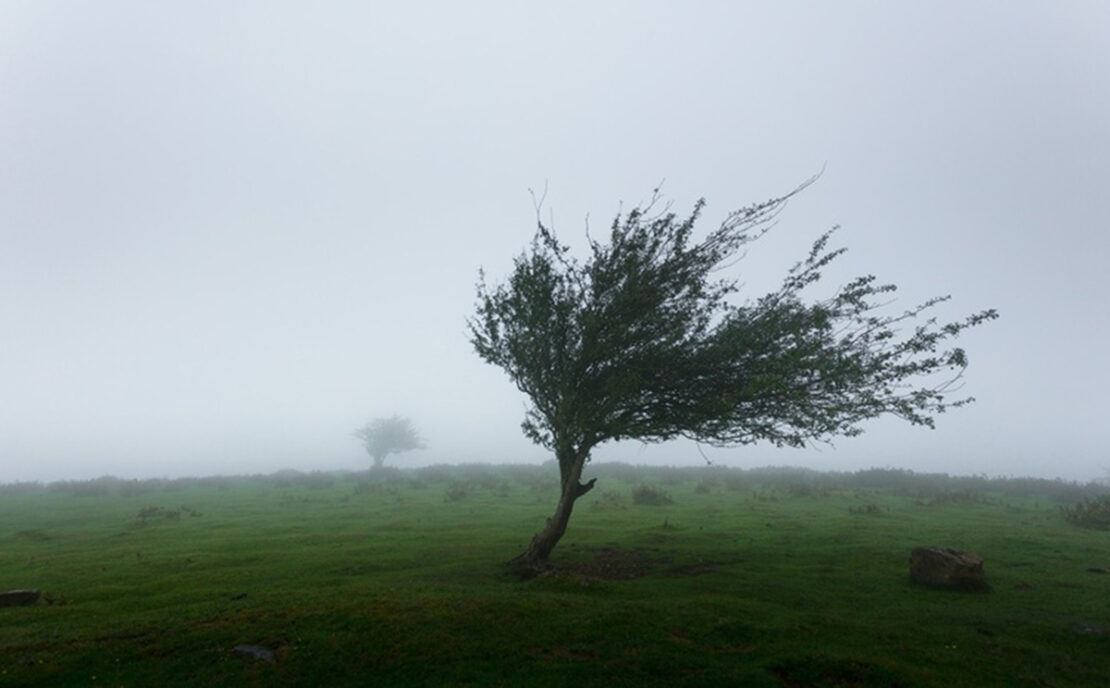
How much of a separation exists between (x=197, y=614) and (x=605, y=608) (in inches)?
436

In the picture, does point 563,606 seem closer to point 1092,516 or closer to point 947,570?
point 947,570

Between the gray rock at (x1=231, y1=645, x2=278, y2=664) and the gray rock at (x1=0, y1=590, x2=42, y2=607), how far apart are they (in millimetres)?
10005

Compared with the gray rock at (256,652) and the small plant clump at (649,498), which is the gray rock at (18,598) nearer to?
the gray rock at (256,652)

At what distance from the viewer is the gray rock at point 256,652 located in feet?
41.4

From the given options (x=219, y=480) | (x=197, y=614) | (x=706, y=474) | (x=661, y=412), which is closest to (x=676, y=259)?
(x=661, y=412)

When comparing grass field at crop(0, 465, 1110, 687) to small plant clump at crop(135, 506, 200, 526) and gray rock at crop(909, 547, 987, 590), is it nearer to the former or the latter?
gray rock at crop(909, 547, 987, 590)

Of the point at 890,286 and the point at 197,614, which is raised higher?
the point at 890,286

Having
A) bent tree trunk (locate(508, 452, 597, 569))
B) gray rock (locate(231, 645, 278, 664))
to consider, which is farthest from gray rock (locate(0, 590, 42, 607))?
bent tree trunk (locate(508, 452, 597, 569))

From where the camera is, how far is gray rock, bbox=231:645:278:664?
12625 millimetres

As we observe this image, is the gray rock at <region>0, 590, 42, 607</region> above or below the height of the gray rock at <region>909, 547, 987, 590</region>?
below

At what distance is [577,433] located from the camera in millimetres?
22062

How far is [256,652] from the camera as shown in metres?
12.8

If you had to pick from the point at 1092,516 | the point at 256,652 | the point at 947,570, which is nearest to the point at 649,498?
the point at 1092,516

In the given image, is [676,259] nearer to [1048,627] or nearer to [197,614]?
[1048,627]
